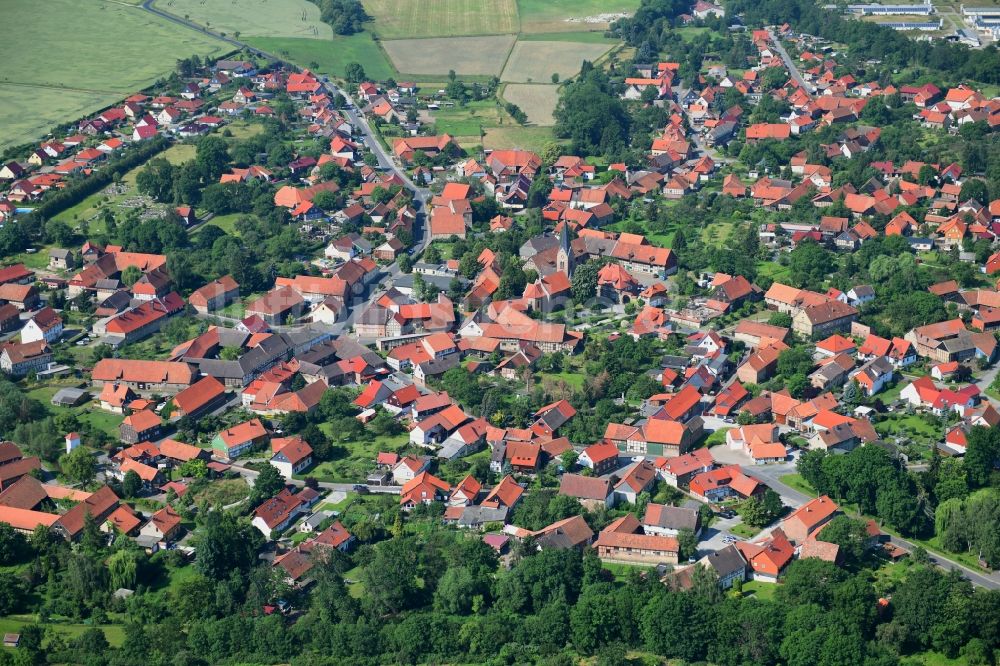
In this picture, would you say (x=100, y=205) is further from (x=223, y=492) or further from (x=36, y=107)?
(x=223, y=492)

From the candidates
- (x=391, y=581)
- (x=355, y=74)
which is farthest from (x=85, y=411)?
(x=355, y=74)

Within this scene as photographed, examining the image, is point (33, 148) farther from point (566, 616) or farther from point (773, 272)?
point (566, 616)

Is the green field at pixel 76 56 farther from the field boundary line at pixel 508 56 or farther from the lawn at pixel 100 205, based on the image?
the field boundary line at pixel 508 56

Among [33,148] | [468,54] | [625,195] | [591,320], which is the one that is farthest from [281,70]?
[591,320]

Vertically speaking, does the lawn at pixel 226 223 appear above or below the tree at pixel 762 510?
above

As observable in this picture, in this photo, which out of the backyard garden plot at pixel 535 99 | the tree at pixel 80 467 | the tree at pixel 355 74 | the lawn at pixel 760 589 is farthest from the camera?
the tree at pixel 355 74

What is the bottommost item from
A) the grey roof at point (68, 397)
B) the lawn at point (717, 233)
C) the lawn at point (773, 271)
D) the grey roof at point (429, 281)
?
the grey roof at point (68, 397)

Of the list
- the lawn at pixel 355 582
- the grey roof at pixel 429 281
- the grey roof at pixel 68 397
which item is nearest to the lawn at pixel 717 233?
the grey roof at pixel 429 281
